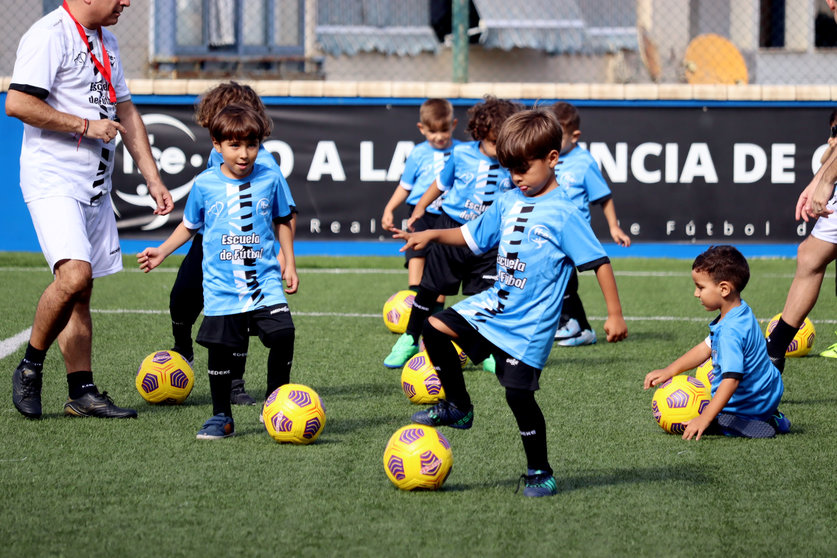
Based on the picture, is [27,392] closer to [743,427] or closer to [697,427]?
[697,427]

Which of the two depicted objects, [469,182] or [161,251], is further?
[469,182]

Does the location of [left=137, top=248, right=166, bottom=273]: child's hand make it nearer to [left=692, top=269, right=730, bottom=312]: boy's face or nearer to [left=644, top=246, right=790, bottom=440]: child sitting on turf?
[left=644, top=246, right=790, bottom=440]: child sitting on turf

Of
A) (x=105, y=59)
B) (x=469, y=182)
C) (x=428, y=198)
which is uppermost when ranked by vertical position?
(x=105, y=59)

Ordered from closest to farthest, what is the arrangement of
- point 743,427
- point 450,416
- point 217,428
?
point 450,416 < point 217,428 < point 743,427

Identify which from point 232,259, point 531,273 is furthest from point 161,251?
point 531,273

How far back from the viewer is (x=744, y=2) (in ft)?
67.7

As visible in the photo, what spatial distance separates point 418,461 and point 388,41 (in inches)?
496

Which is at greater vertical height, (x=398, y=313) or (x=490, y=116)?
(x=490, y=116)

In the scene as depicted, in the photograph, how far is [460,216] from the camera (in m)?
7.13

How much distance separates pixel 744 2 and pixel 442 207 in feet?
50.5

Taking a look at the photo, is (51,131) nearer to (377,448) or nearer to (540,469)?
(377,448)

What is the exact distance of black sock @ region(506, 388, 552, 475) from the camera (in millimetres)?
4199

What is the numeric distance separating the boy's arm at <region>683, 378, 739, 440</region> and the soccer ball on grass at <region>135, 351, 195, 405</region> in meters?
2.59

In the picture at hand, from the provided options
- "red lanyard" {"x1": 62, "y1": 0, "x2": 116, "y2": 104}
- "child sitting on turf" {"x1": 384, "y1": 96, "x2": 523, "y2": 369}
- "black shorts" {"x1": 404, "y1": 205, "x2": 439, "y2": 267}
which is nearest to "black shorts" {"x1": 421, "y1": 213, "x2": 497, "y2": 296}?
Result: "child sitting on turf" {"x1": 384, "y1": 96, "x2": 523, "y2": 369}
